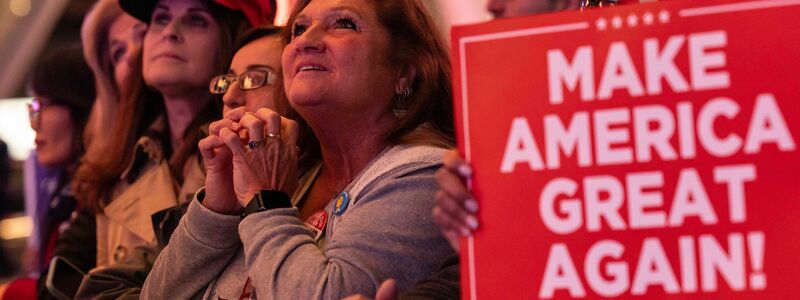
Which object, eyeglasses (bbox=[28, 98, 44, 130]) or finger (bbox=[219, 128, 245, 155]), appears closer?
finger (bbox=[219, 128, 245, 155])

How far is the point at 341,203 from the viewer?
2193mm

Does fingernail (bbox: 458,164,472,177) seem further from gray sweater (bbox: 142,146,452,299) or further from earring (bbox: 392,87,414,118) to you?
earring (bbox: 392,87,414,118)

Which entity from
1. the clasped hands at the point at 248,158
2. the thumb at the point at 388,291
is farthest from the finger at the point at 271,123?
the thumb at the point at 388,291

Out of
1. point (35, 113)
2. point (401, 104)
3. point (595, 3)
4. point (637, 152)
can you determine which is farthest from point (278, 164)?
point (35, 113)

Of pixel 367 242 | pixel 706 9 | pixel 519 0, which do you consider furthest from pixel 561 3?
pixel 706 9

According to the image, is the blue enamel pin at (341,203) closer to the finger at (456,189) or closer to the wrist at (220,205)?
the wrist at (220,205)

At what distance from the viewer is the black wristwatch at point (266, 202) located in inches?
83.9

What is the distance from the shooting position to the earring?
2400 millimetres

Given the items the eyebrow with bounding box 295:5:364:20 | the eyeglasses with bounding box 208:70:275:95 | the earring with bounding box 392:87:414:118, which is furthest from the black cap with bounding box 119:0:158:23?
the earring with bounding box 392:87:414:118

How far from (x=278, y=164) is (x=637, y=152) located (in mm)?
913

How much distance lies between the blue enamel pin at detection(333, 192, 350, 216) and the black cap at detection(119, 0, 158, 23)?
1232mm

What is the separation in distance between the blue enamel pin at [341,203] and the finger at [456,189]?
0.59 metres

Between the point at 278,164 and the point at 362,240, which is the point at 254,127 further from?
the point at 362,240

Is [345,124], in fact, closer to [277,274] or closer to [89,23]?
[277,274]
